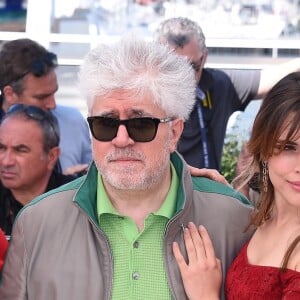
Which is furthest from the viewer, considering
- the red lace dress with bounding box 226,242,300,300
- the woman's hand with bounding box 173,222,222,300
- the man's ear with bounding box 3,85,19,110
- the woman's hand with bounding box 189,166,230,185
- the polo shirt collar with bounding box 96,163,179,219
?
the man's ear with bounding box 3,85,19,110

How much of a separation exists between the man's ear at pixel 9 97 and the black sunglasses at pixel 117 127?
2.00m

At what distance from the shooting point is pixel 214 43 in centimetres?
507

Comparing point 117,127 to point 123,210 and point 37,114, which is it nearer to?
point 123,210

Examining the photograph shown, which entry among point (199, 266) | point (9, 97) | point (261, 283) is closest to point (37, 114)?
point (9, 97)

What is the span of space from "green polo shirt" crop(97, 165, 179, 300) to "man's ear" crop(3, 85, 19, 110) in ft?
6.22

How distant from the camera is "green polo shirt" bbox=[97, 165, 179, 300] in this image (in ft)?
7.06

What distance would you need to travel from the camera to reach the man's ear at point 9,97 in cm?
406

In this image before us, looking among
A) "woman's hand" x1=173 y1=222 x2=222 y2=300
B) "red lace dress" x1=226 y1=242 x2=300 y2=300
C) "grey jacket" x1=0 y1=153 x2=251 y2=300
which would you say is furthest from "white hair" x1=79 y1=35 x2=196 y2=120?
"red lace dress" x1=226 y1=242 x2=300 y2=300

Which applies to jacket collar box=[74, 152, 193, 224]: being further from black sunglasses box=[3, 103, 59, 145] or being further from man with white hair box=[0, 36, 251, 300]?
black sunglasses box=[3, 103, 59, 145]

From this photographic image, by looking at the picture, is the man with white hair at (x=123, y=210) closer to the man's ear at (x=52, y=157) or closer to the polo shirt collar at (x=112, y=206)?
the polo shirt collar at (x=112, y=206)

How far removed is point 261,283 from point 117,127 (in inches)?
23.3

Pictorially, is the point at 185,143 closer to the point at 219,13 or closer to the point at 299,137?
the point at 219,13

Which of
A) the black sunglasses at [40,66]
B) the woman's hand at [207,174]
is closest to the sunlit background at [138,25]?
the black sunglasses at [40,66]

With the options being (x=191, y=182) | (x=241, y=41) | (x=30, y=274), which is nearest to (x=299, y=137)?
(x=191, y=182)
